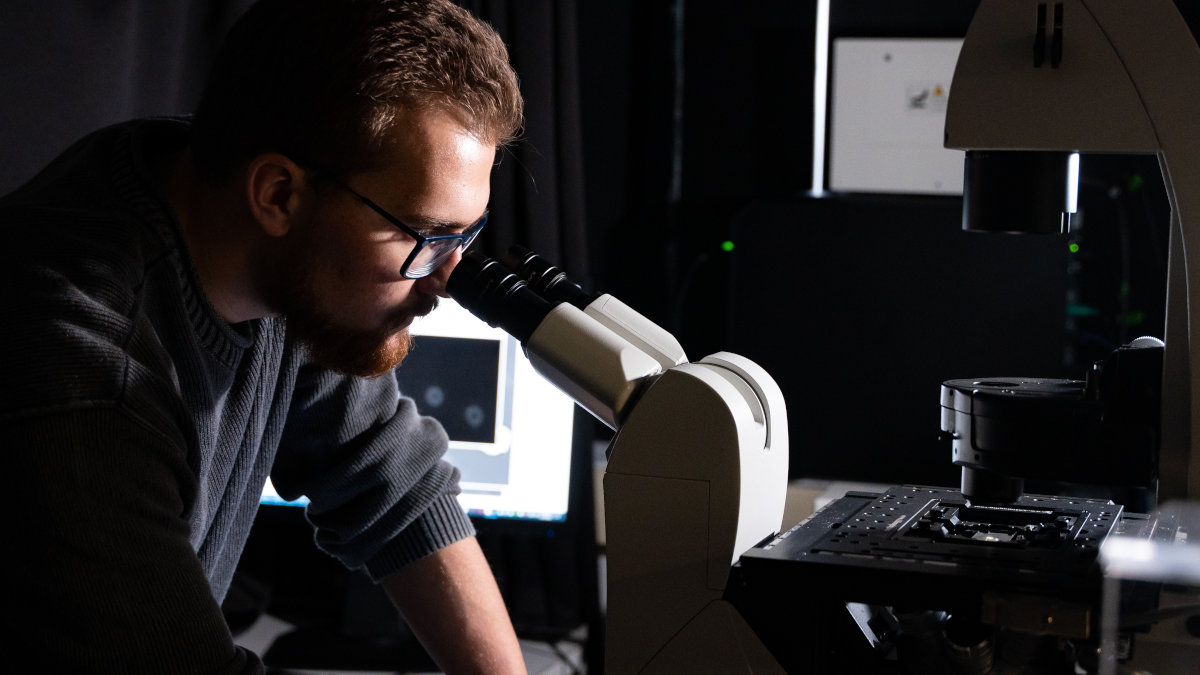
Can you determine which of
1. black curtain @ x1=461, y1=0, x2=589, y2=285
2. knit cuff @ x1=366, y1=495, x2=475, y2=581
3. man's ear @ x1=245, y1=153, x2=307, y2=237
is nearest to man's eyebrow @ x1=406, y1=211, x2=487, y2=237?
man's ear @ x1=245, y1=153, x2=307, y2=237

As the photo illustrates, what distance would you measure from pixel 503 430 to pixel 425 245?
0.59 meters

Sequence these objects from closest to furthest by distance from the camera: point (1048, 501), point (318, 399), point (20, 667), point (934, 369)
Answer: point (20, 667) < point (1048, 501) < point (318, 399) < point (934, 369)

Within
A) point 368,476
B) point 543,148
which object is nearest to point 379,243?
point 368,476

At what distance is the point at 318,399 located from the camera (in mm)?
1109

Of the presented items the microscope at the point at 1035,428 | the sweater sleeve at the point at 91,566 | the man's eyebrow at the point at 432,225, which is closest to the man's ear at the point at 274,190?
the man's eyebrow at the point at 432,225

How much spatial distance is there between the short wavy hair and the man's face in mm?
19

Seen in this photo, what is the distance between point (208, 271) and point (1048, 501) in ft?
2.42

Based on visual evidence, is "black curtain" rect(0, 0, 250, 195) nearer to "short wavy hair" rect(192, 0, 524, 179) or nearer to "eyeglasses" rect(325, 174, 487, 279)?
"short wavy hair" rect(192, 0, 524, 179)

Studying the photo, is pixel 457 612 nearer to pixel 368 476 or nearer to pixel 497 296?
pixel 368 476

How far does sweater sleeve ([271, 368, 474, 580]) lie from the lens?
1.10 metres

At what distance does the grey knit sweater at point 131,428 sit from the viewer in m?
0.67

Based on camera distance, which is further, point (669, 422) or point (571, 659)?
point (571, 659)

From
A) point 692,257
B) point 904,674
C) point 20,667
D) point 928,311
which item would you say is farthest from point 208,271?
point 692,257

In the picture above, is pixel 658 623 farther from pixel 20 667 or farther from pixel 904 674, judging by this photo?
pixel 20 667
